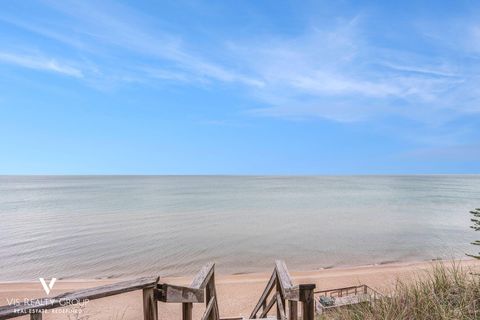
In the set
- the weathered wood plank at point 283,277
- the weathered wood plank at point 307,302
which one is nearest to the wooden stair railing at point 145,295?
the weathered wood plank at point 307,302

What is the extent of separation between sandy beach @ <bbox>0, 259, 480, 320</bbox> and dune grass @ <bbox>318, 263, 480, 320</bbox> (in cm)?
506

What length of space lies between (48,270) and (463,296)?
17.5 meters

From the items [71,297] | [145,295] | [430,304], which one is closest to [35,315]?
[71,297]

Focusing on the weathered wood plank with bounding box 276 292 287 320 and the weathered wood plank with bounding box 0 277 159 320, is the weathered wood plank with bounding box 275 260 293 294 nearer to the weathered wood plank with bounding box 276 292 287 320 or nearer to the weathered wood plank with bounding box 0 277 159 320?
the weathered wood plank with bounding box 276 292 287 320

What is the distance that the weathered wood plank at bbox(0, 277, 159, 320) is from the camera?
7.25ft

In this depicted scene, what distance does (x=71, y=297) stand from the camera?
7.95 feet

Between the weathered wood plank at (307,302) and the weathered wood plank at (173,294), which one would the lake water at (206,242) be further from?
the weathered wood plank at (173,294)

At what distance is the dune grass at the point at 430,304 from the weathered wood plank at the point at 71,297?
116 inches

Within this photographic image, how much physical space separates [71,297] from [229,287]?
37.8 feet

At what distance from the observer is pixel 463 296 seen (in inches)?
179

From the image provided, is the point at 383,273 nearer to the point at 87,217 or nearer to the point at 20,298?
the point at 20,298

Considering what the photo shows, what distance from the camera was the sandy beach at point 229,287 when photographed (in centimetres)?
1088

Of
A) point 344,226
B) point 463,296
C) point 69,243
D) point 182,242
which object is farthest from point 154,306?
point 344,226

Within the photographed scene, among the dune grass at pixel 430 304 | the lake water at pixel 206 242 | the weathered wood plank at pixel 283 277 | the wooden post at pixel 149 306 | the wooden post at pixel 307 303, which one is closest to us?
the wooden post at pixel 149 306
